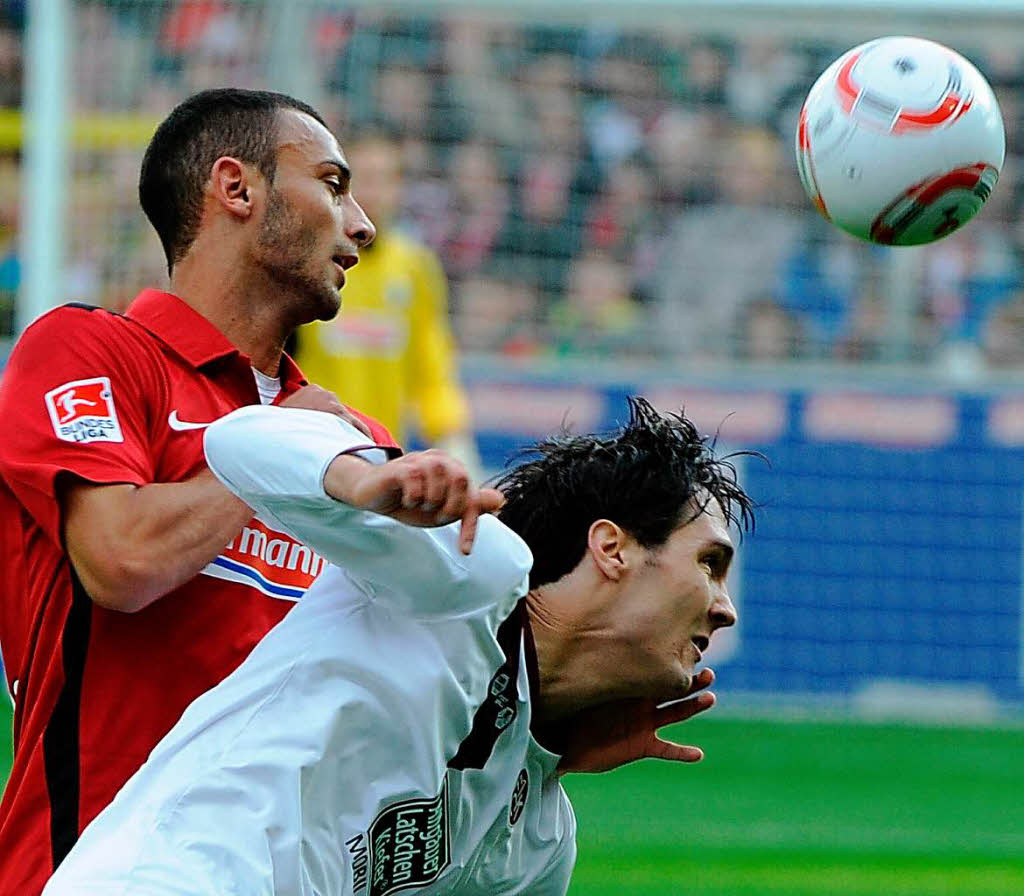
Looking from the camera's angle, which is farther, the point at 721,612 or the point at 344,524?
the point at 721,612

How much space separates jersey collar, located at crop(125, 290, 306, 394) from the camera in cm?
375

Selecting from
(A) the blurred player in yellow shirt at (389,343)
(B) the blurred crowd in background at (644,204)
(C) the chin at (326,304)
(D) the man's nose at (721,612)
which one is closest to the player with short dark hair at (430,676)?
(D) the man's nose at (721,612)

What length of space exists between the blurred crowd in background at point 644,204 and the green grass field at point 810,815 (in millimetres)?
2973

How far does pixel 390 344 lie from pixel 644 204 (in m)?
4.37

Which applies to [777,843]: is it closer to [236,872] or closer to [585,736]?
[585,736]

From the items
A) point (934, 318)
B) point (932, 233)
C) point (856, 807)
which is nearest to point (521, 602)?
point (932, 233)

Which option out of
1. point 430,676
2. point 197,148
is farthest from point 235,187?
point 430,676

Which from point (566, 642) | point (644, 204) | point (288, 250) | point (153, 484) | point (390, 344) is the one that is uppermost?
point (644, 204)

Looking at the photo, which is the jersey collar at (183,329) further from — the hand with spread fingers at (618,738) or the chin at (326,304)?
the hand with spread fingers at (618,738)

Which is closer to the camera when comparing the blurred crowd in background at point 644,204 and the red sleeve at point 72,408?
the red sleeve at point 72,408

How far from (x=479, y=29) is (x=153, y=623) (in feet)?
34.2

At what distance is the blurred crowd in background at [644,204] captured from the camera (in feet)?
43.2

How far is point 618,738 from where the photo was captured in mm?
3867

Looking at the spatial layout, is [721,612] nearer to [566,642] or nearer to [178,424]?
[566,642]
